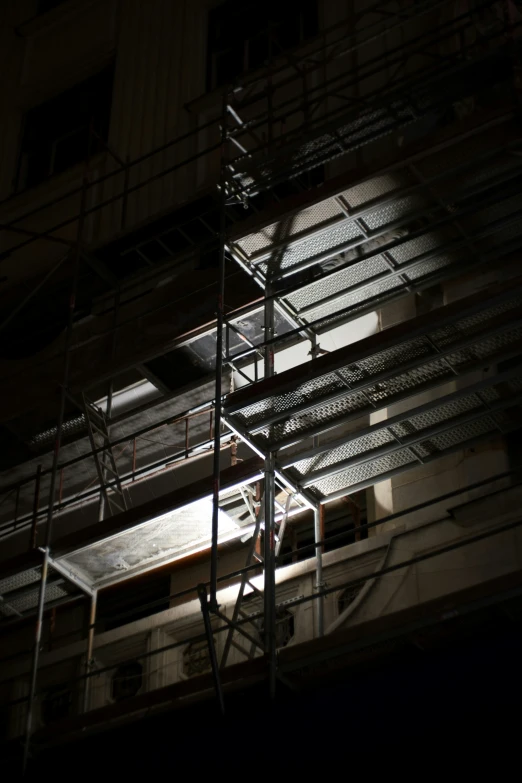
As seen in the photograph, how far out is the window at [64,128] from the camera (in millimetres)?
17750

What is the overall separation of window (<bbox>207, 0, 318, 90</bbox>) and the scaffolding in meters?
3.28

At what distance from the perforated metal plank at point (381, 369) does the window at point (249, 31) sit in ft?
22.7

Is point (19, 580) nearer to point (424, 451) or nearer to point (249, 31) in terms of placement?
point (424, 451)

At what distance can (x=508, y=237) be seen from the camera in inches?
456

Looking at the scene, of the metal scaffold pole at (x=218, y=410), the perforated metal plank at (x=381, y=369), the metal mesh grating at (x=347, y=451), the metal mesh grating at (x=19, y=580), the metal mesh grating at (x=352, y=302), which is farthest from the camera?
the metal mesh grating at (x=19, y=580)

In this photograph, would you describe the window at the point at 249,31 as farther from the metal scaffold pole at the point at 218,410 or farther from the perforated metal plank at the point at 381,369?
the perforated metal plank at the point at 381,369

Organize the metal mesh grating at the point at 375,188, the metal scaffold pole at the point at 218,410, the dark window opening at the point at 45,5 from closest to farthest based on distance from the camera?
the metal scaffold pole at the point at 218,410 < the metal mesh grating at the point at 375,188 < the dark window opening at the point at 45,5

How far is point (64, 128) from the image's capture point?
18172 millimetres

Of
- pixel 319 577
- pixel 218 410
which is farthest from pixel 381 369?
pixel 319 577

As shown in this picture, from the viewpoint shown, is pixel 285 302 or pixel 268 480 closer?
pixel 268 480

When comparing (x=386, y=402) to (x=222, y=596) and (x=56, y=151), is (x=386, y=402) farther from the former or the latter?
(x=56, y=151)

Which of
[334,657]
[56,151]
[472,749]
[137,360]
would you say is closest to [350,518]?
[137,360]

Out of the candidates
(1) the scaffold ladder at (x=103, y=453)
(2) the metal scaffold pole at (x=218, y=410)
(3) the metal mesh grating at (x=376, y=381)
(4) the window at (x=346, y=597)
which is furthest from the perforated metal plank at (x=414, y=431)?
(1) the scaffold ladder at (x=103, y=453)

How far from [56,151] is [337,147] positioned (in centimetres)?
708
